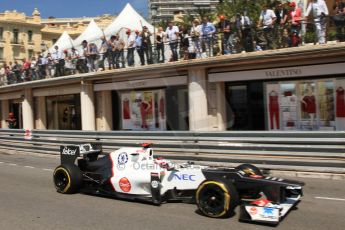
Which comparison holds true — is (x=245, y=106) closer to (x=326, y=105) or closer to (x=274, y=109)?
(x=274, y=109)

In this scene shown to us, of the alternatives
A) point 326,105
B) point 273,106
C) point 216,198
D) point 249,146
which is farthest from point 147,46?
point 216,198

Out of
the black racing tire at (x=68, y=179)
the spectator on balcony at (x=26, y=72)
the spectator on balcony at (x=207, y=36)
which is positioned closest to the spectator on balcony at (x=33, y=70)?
the spectator on balcony at (x=26, y=72)

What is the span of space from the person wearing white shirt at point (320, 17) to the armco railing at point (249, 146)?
459cm

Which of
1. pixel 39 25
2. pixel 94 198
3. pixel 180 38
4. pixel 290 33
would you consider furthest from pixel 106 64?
pixel 39 25

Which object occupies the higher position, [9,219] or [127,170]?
[127,170]

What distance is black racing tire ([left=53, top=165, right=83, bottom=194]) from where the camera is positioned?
9.32 metres

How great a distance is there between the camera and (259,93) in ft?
60.6

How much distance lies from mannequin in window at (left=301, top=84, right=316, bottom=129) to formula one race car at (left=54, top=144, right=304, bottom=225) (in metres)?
9.46

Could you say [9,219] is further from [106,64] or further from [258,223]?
[106,64]

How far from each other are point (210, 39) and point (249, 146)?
6.56 m

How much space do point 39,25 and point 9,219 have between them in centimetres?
8559

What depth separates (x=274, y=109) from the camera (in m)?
17.9

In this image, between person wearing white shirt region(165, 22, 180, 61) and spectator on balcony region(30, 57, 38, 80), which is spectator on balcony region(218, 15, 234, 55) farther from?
spectator on balcony region(30, 57, 38, 80)

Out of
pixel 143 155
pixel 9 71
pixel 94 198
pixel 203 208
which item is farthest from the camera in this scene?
pixel 9 71
